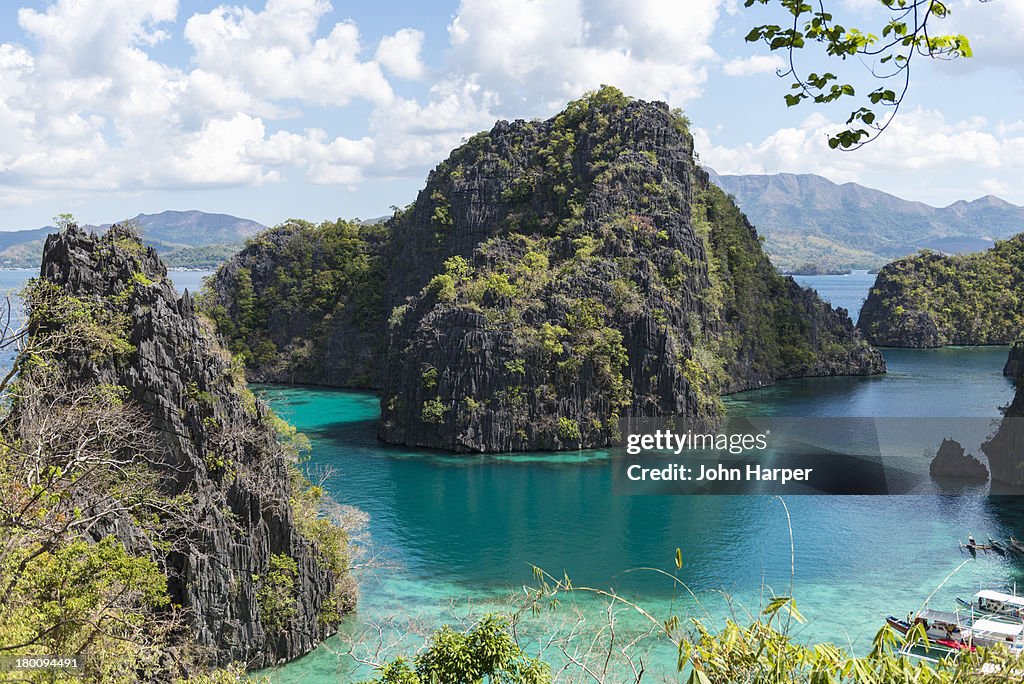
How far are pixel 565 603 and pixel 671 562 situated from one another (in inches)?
280

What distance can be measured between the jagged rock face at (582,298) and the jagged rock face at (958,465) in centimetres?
1645

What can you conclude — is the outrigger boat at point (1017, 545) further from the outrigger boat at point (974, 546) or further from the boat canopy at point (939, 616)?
the boat canopy at point (939, 616)

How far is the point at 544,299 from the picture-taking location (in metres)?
63.9

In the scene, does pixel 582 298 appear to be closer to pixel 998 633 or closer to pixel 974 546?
pixel 974 546

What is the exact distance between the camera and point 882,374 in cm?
9469

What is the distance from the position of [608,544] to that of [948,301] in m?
106

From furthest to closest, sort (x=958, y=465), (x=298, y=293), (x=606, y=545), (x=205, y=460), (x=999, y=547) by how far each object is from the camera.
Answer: (x=298, y=293)
(x=958, y=465)
(x=606, y=545)
(x=999, y=547)
(x=205, y=460)

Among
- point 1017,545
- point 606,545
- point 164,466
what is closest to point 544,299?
point 606,545

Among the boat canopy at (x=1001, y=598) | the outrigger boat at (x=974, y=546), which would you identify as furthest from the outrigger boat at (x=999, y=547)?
the boat canopy at (x=1001, y=598)

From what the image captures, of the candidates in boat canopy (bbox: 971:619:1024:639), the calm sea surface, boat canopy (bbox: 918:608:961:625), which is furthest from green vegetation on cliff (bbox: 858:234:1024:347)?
boat canopy (bbox: 971:619:1024:639)

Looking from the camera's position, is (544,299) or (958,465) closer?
(958,465)

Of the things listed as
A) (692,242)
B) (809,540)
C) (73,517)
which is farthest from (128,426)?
(692,242)

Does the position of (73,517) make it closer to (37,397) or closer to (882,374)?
(37,397)

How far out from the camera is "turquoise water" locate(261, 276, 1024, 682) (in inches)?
1220
